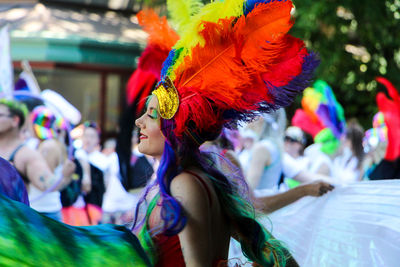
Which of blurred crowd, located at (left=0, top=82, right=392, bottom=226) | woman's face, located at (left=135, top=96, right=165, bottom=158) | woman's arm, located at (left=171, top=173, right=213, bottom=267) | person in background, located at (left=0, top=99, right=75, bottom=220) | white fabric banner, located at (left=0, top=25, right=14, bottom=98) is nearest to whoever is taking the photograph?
woman's arm, located at (left=171, top=173, right=213, bottom=267)

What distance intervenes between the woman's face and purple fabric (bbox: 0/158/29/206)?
1.50 feet

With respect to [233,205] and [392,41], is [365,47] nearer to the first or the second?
[392,41]

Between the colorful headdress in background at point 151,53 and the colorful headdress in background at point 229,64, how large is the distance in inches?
28.0

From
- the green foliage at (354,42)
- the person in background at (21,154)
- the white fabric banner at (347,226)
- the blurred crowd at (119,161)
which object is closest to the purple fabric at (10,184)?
the blurred crowd at (119,161)

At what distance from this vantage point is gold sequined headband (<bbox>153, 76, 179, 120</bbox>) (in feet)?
6.37

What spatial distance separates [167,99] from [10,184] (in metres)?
0.61

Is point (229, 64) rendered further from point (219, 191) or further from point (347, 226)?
point (347, 226)

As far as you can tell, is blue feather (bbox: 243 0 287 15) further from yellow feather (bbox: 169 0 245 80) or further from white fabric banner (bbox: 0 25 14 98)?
white fabric banner (bbox: 0 25 14 98)

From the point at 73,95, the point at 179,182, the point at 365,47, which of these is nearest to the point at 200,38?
the point at 179,182

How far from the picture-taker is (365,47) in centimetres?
938

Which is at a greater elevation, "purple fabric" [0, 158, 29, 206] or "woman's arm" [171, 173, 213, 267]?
"purple fabric" [0, 158, 29, 206]

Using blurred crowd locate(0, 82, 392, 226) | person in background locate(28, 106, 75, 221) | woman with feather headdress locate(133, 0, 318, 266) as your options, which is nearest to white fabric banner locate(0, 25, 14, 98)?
blurred crowd locate(0, 82, 392, 226)

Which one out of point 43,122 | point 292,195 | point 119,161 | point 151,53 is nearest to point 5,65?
point 43,122

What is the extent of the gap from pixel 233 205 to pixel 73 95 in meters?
11.0
